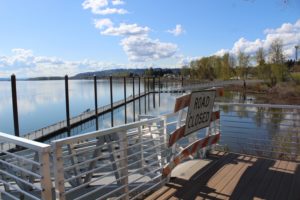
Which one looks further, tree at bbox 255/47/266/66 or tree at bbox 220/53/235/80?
tree at bbox 220/53/235/80

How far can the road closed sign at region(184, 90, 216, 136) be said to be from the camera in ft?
14.9

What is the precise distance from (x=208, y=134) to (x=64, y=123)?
24.9 m

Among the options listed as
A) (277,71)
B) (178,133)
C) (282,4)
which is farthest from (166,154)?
(277,71)

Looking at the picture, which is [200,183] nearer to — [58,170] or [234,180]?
[234,180]

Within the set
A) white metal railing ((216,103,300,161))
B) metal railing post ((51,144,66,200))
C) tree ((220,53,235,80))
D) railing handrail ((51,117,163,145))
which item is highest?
tree ((220,53,235,80))

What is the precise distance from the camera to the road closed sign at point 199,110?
4533mm

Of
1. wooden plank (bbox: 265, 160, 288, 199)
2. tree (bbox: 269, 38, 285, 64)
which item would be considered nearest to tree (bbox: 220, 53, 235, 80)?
tree (bbox: 269, 38, 285, 64)

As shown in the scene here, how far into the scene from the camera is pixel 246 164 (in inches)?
207

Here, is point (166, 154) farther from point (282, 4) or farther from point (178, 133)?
point (282, 4)

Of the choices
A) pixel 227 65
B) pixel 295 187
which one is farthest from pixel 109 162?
pixel 227 65

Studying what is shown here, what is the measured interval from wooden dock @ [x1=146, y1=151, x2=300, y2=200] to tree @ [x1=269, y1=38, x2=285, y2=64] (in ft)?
134

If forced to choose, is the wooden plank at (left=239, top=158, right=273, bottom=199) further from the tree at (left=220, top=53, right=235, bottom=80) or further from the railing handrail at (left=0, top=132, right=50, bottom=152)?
the tree at (left=220, top=53, right=235, bottom=80)

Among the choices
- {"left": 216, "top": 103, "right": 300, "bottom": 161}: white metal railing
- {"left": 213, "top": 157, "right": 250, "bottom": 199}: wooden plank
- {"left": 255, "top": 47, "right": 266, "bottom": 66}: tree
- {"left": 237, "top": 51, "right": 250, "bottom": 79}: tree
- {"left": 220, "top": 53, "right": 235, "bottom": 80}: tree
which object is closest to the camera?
{"left": 213, "top": 157, "right": 250, "bottom": 199}: wooden plank

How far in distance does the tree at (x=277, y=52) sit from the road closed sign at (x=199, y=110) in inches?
1617
